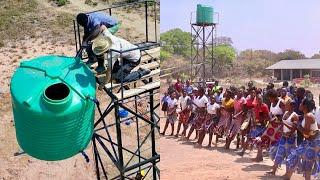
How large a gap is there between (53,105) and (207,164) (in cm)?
138

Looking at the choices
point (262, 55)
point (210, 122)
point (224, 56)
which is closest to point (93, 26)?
point (262, 55)

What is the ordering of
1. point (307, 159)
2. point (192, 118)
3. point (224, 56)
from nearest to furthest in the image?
point (307, 159), point (224, 56), point (192, 118)

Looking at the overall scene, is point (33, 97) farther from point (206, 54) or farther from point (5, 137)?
point (5, 137)

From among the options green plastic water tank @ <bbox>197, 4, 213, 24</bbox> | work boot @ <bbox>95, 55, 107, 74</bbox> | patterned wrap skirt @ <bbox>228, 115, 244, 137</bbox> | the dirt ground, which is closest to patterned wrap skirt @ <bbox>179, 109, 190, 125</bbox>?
patterned wrap skirt @ <bbox>228, 115, 244, 137</bbox>

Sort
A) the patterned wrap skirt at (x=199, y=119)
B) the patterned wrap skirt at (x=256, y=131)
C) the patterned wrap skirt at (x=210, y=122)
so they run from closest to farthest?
1. the patterned wrap skirt at (x=256, y=131)
2. the patterned wrap skirt at (x=210, y=122)
3. the patterned wrap skirt at (x=199, y=119)

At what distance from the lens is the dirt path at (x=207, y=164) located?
4086 millimetres

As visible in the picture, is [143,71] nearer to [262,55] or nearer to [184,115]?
[262,55]

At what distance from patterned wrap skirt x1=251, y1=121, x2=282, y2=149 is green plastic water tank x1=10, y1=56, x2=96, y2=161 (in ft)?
7.18

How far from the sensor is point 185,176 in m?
4.05

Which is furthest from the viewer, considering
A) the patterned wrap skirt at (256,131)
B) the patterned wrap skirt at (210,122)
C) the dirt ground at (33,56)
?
the dirt ground at (33,56)

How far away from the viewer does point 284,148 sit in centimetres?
493

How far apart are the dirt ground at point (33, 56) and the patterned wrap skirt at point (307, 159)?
7.10m

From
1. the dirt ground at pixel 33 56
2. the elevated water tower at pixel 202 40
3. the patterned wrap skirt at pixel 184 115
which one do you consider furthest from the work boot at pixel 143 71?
the dirt ground at pixel 33 56

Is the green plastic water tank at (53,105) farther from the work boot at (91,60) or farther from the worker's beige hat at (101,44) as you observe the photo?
the work boot at (91,60)
